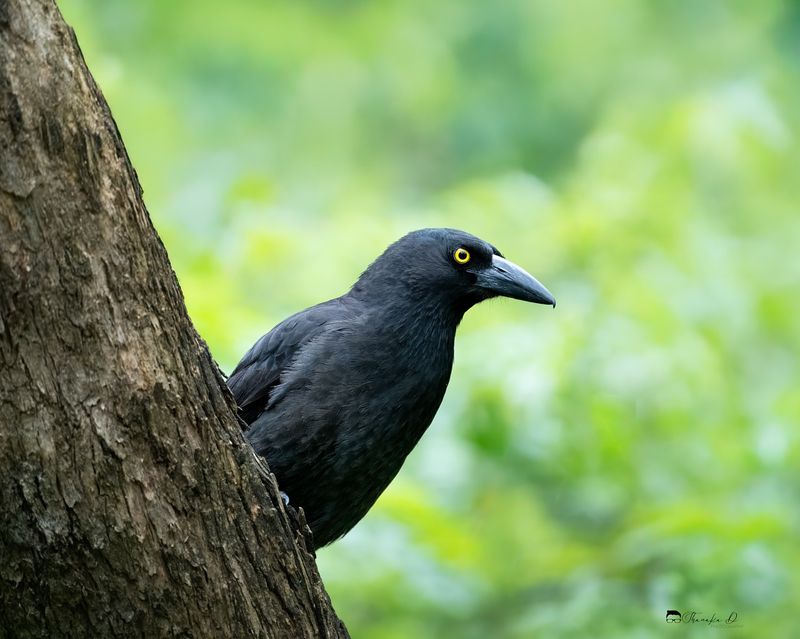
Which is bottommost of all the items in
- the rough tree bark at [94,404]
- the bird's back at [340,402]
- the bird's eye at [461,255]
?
the rough tree bark at [94,404]

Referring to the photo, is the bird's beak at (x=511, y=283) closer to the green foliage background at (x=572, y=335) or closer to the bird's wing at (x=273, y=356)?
the green foliage background at (x=572, y=335)

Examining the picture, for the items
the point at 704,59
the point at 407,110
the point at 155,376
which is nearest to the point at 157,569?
the point at 155,376

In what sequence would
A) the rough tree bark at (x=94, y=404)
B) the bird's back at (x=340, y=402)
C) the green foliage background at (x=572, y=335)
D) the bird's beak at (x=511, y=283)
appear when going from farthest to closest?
the green foliage background at (x=572, y=335), the bird's beak at (x=511, y=283), the bird's back at (x=340, y=402), the rough tree bark at (x=94, y=404)

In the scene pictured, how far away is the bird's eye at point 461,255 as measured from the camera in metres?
4.68

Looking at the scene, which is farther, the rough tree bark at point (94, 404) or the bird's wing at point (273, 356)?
the bird's wing at point (273, 356)

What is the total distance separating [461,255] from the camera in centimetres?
469

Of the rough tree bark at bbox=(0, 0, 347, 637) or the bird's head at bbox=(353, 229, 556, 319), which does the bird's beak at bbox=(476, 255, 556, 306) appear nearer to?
the bird's head at bbox=(353, 229, 556, 319)

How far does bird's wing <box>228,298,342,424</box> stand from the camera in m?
4.46

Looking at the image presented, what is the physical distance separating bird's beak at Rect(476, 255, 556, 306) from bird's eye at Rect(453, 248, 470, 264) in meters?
0.09

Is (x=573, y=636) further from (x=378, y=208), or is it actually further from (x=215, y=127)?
(x=215, y=127)

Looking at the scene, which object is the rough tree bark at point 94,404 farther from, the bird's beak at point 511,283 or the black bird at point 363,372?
the bird's beak at point 511,283

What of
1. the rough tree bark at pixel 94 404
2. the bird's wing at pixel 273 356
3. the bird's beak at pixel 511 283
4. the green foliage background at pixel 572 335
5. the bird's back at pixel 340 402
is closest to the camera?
the rough tree bark at pixel 94 404

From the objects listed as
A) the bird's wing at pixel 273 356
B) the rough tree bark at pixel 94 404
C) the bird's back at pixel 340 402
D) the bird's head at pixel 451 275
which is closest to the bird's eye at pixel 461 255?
the bird's head at pixel 451 275

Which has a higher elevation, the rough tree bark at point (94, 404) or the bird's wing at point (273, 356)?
the bird's wing at point (273, 356)
